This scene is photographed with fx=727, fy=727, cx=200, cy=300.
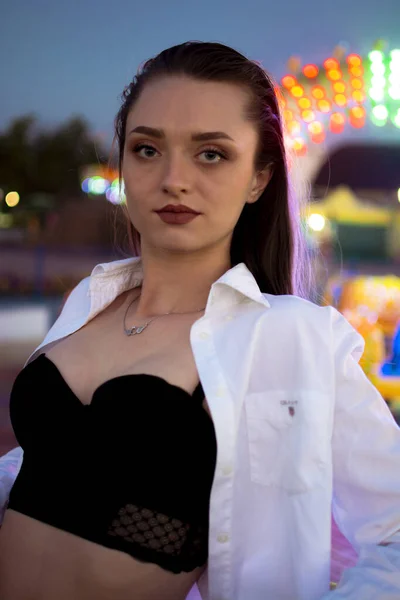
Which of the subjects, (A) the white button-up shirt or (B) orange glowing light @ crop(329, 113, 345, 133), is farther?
(B) orange glowing light @ crop(329, 113, 345, 133)

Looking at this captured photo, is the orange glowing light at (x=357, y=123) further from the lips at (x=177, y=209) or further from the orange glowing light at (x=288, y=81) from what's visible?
the lips at (x=177, y=209)

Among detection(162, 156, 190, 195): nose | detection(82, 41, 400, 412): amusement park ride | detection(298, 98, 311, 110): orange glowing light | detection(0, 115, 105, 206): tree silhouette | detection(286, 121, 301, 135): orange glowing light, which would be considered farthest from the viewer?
detection(0, 115, 105, 206): tree silhouette

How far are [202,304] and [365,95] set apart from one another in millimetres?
7007

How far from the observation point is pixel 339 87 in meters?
8.14

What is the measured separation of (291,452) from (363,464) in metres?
0.14

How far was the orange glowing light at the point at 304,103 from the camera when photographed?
26.9 ft

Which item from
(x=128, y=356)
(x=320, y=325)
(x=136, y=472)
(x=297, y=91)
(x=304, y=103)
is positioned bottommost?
(x=136, y=472)

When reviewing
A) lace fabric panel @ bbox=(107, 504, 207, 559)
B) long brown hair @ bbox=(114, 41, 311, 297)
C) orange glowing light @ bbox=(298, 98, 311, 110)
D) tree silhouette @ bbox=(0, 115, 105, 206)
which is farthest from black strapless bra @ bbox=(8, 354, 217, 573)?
tree silhouette @ bbox=(0, 115, 105, 206)

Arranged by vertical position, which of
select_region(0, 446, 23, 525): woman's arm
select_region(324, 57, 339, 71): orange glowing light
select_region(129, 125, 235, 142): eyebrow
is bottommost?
select_region(0, 446, 23, 525): woman's arm

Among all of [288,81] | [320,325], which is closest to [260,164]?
[320,325]

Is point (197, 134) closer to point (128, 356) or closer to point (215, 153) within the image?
point (215, 153)

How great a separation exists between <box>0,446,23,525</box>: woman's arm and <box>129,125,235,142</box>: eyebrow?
87cm

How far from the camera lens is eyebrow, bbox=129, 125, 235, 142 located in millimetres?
1520

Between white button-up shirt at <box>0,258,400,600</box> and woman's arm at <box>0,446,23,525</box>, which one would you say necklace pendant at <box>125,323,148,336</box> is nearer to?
white button-up shirt at <box>0,258,400,600</box>
